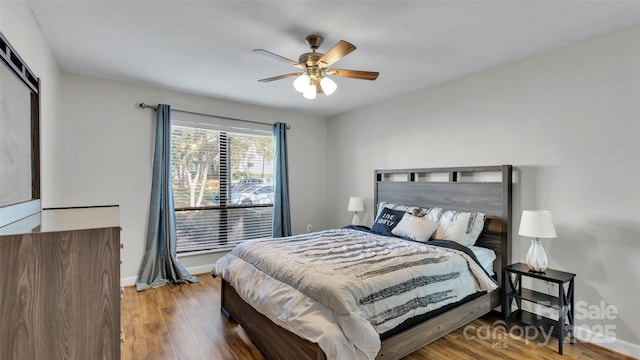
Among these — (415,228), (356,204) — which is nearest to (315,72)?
(415,228)

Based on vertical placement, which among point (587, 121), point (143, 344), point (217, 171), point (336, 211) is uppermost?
point (587, 121)

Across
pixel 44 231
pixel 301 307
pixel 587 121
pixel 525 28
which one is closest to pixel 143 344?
pixel 301 307

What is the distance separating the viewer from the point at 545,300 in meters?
2.59

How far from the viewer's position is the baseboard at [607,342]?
2.35m

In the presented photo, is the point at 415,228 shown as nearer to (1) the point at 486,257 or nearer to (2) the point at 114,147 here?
(1) the point at 486,257

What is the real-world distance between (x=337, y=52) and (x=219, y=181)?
294 cm

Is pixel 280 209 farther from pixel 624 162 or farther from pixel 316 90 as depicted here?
pixel 624 162

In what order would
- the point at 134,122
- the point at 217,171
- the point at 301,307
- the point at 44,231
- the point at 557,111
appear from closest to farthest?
1. the point at 44,231
2. the point at 301,307
3. the point at 557,111
4. the point at 134,122
5. the point at 217,171

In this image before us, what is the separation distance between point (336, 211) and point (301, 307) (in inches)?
137

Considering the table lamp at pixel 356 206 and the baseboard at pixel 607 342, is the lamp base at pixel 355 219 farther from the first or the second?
the baseboard at pixel 607 342

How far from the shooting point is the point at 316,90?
2.78 metres

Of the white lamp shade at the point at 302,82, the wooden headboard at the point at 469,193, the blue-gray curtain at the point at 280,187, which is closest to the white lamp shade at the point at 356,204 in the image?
the wooden headboard at the point at 469,193

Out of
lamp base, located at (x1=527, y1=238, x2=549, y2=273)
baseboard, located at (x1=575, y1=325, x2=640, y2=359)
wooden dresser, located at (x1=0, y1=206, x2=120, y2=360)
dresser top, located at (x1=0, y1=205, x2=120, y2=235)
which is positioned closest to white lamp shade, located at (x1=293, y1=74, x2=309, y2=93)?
dresser top, located at (x1=0, y1=205, x2=120, y2=235)

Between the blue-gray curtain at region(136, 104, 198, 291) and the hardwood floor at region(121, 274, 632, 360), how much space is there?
66 centimetres
